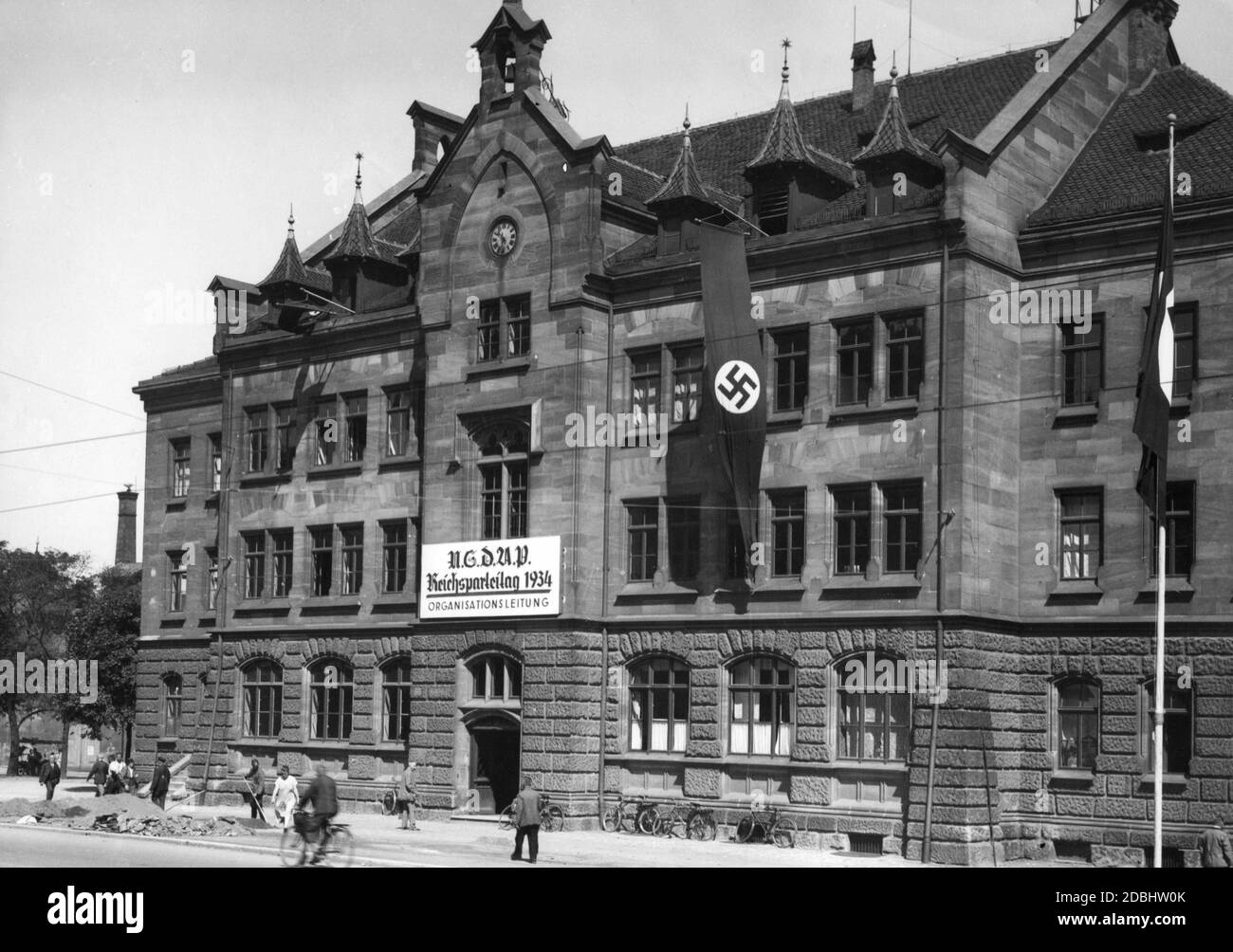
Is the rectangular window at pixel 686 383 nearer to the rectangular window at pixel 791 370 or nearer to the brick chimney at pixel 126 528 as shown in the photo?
the rectangular window at pixel 791 370

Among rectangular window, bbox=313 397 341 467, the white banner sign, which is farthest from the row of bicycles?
rectangular window, bbox=313 397 341 467

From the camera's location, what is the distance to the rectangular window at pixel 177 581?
57.4 meters

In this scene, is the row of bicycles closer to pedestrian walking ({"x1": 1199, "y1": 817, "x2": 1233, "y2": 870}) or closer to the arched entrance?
the arched entrance

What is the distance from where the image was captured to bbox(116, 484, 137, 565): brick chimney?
111 metres

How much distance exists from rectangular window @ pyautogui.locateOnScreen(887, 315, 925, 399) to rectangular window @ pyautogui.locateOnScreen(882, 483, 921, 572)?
2.12 meters

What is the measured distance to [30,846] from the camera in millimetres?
34344

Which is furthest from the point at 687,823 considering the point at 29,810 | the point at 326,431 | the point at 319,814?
the point at 326,431

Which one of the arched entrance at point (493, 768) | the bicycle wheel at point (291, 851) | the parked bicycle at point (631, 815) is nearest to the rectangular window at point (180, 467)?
the arched entrance at point (493, 768)

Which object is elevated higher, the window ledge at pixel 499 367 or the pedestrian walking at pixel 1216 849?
the window ledge at pixel 499 367

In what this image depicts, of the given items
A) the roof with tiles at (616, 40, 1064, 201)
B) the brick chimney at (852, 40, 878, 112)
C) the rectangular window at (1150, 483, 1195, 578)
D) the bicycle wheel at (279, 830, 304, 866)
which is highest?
the brick chimney at (852, 40, 878, 112)

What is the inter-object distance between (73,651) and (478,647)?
33.0 meters

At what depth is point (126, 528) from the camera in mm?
110812

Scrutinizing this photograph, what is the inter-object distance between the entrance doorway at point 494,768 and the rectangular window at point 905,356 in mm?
13631

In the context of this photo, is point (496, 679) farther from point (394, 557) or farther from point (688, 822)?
point (688, 822)
